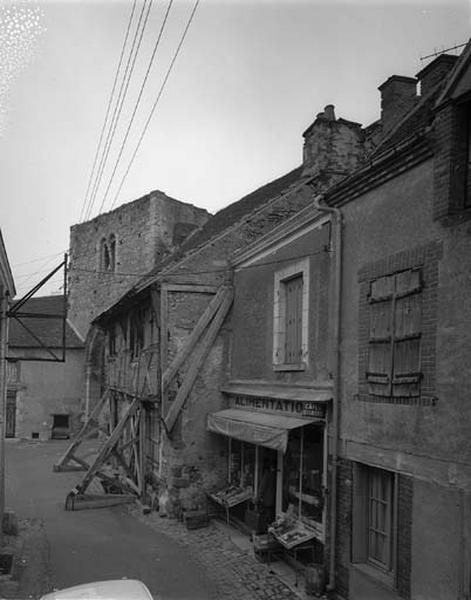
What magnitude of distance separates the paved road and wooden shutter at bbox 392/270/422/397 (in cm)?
449

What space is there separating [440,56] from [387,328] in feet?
15.3

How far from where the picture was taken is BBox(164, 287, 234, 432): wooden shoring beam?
12.7 m

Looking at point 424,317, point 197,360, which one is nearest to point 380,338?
point 424,317

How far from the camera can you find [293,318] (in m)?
10.4

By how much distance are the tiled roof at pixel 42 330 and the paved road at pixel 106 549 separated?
42.8 feet

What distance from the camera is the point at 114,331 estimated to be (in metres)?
21.6

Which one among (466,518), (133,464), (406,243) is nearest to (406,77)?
(406,243)

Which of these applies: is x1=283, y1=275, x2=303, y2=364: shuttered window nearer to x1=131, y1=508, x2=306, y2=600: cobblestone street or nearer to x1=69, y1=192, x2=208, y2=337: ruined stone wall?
x1=131, y1=508, x2=306, y2=600: cobblestone street

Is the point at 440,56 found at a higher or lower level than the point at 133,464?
higher

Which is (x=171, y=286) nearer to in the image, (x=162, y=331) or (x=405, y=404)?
(x=162, y=331)

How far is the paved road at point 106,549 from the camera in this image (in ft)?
29.8

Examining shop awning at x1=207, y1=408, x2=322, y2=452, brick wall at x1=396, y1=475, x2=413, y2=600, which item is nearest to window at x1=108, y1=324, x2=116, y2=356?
shop awning at x1=207, y1=408, x2=322, y2=452

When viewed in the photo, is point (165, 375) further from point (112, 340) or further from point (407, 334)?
point (112, 340)

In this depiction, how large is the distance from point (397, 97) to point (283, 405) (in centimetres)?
590
